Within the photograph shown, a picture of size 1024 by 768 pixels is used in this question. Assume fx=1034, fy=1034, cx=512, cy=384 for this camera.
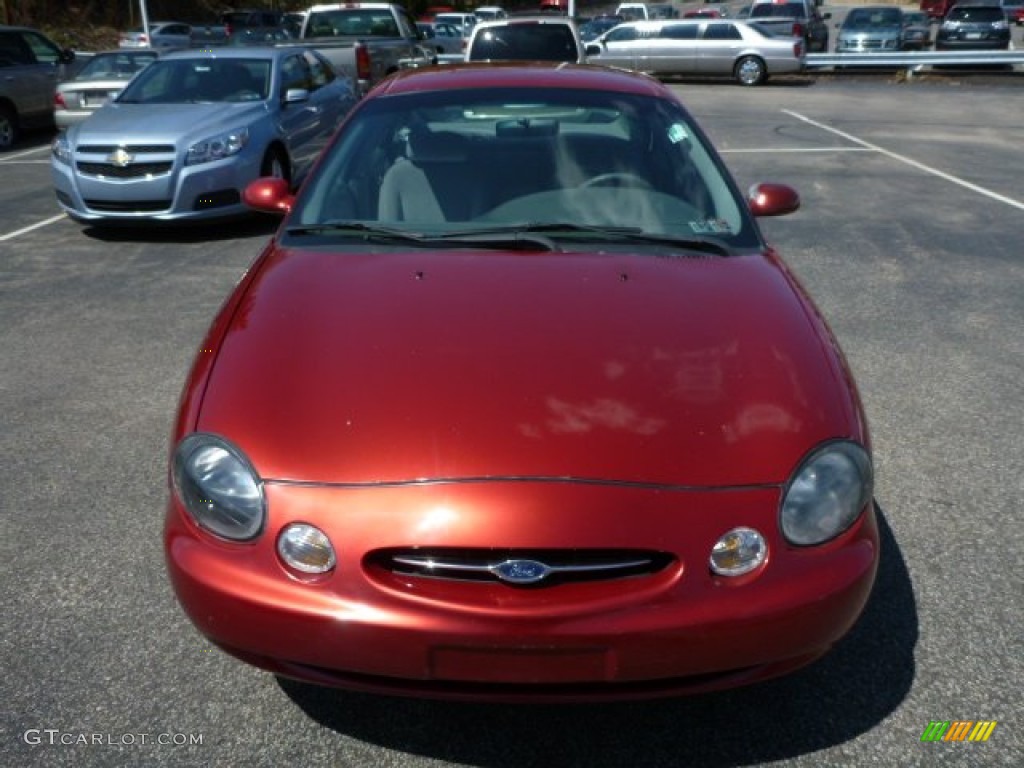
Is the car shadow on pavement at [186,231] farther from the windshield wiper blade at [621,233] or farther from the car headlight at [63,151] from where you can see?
the windshield wiper blade at [621,233]

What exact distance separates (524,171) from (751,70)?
22.3 metres

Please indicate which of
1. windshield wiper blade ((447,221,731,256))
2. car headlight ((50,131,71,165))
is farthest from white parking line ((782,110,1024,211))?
car headlight ((50,131,71,165))

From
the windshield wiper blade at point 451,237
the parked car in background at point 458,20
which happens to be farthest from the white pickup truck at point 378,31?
Answer: the parked car in background at point 458,20

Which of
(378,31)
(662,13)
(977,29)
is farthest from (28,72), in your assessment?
(662,13)

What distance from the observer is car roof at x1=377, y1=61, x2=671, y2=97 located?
4320mm

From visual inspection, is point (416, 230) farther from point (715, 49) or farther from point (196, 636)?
point (715, 49)

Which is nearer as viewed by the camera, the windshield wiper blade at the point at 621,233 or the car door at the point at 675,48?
the windshield wiper blade at the point at 621,233

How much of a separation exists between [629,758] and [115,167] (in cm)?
734

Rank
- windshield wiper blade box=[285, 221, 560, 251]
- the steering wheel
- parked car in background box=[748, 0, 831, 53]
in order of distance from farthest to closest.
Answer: parked car in background box=[748, 0, 831, 53] → the steering wheel → windshield wiper blade box=[285, 221, 560, 251]

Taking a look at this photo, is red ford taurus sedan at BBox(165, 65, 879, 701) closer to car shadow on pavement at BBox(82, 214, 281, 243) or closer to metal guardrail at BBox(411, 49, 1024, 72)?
car shadow on pavement at BBox(82, 214, 281, 243)

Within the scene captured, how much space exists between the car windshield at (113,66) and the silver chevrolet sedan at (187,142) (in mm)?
5589

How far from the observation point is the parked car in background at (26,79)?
14516 mm

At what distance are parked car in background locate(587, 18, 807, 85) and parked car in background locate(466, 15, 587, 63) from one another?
1016cm

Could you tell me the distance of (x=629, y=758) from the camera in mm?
2607
